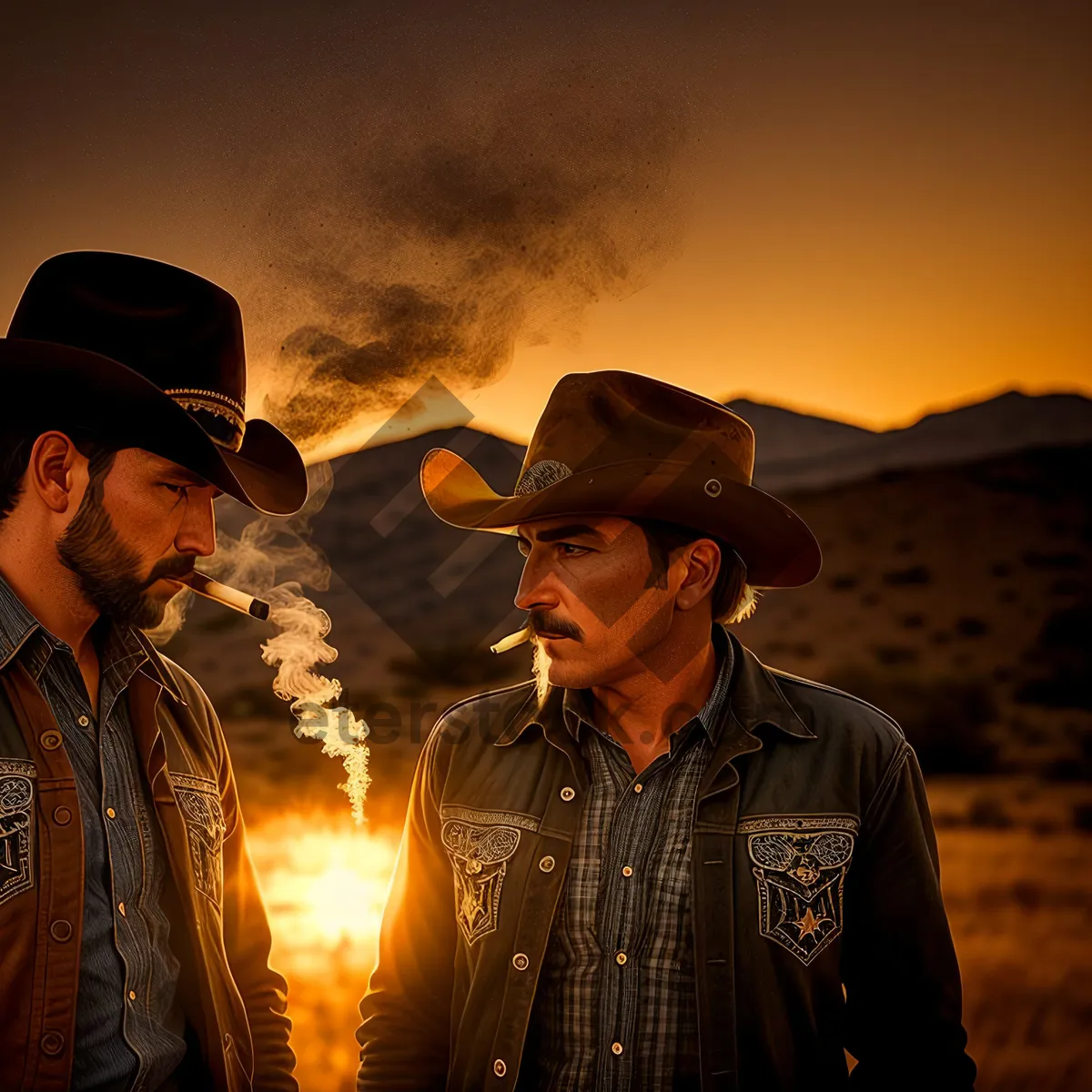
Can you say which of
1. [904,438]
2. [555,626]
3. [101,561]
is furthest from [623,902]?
[904,438]

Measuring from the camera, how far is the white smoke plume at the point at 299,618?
400 cm

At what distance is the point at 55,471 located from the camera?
223 cm

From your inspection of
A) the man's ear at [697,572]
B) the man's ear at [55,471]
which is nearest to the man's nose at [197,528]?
the man's ear at [55,471]

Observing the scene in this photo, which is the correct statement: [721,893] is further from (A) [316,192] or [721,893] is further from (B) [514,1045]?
(A) [316,192]

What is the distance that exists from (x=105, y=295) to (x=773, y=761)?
1.81m

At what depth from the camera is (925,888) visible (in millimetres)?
2363

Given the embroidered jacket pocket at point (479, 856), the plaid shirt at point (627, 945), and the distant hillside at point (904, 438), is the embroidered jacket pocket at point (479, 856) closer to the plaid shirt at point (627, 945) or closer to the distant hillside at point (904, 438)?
the plaid shirt at point (627, 945)

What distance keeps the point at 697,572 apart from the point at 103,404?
54.9 inches

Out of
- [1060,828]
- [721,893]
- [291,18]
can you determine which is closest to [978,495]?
[1060,828]

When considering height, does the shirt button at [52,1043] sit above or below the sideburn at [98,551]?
below

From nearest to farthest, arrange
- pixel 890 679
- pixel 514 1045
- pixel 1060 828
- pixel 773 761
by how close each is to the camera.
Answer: pixel 514 1045
pixel 773 761
pixel 1060 828
pixel 890 679

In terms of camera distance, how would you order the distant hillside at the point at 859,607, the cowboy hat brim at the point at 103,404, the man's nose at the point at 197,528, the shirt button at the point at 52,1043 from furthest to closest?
the distant hillside at the point at 859,607 < the man's nose at the point at 197,528 < the cowboy hat brim at the point at 103,404 < the shirt button at the point at 52,1043

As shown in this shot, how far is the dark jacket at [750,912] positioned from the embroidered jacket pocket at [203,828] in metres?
0.43

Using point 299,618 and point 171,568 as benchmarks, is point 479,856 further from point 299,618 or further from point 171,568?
point 299,618
